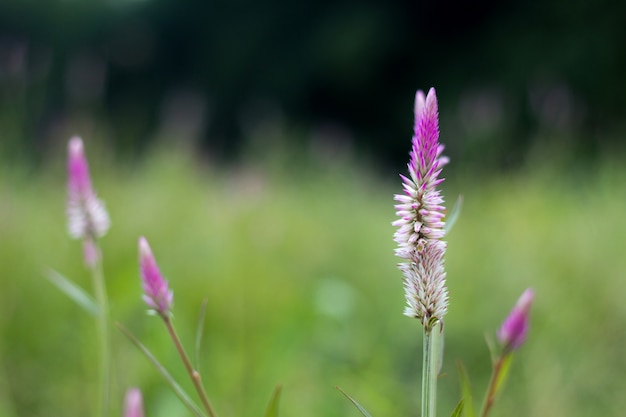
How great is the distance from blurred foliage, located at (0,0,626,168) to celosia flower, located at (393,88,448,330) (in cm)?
252

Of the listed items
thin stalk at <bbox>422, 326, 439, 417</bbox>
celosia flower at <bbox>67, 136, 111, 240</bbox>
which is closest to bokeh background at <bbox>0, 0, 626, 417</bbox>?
celosia flower at <bbox>67, 136, 111, 240</bbox>

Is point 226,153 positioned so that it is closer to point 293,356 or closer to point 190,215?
point 190,215

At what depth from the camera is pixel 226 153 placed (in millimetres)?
11969

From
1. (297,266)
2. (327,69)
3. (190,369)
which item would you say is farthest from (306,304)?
(327,69)

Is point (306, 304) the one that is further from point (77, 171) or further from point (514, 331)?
point (514, 331)

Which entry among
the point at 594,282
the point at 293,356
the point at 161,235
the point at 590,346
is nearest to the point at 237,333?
the point at 293,356

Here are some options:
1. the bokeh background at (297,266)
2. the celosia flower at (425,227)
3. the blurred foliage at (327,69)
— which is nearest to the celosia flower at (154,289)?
the celosia flower at (425,227)

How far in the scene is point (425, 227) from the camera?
0.52m

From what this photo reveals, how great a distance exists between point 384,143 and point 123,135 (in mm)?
7085

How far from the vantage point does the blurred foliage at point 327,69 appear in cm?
409

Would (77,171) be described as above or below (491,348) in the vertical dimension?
above

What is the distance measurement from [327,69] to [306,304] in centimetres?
1057

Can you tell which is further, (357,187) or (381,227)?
(357,187)

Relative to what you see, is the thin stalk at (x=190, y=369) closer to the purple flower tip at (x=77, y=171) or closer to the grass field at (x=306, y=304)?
the purple flower tip at (x=77, y=171)
